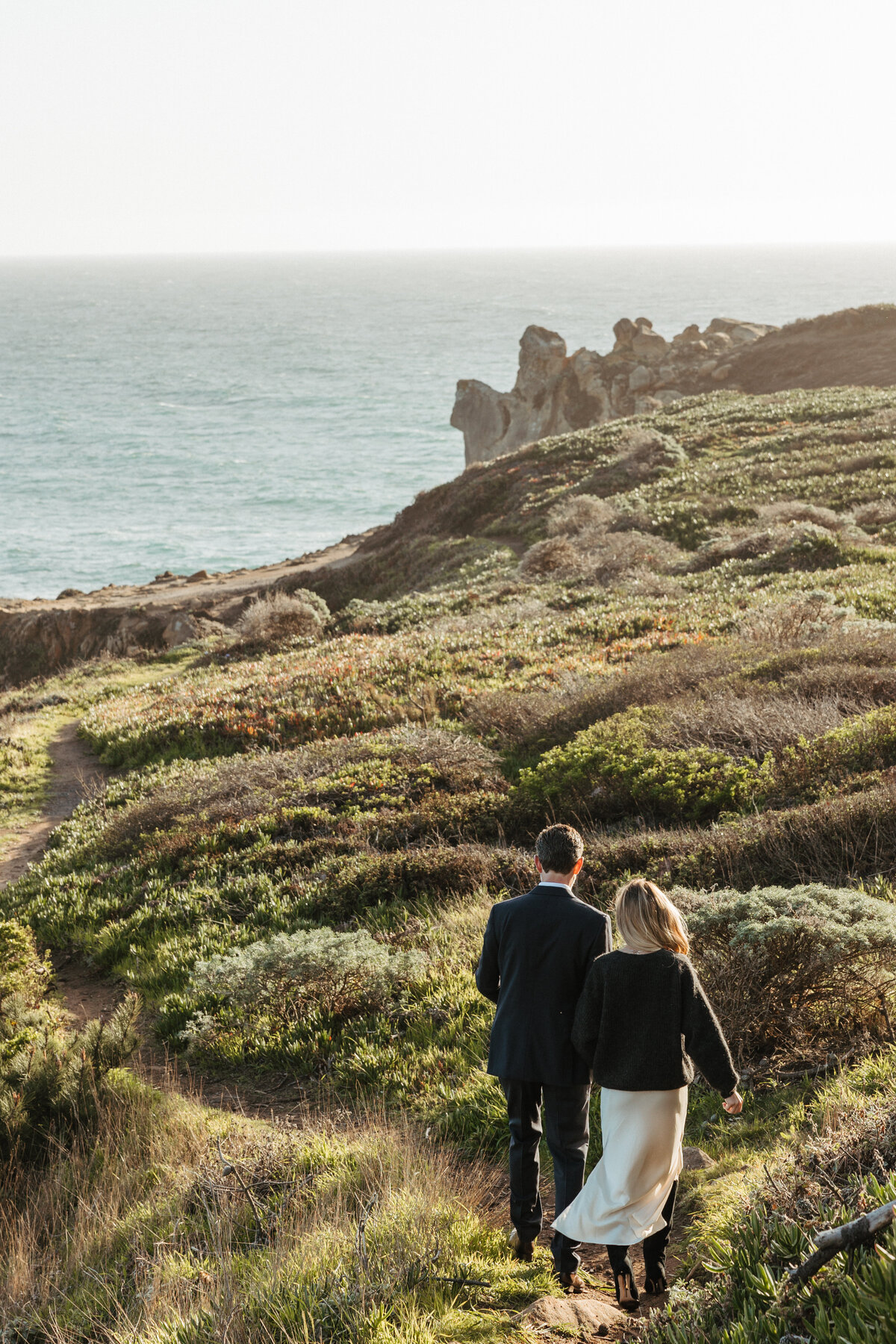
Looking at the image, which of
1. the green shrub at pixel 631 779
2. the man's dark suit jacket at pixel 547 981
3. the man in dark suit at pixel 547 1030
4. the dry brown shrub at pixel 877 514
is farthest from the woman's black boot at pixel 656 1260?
the dry brown shrub at pixel 877 514

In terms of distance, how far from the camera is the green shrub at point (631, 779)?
945 cm

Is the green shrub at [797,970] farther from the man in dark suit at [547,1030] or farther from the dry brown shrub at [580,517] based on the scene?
the dry brown shrub at [580,517]

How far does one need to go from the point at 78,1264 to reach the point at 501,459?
39.8 meters

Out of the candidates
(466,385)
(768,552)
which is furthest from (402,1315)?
(466,385)

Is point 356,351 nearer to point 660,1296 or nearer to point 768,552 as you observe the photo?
point 768,552

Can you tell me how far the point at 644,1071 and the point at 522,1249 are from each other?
4.00ft

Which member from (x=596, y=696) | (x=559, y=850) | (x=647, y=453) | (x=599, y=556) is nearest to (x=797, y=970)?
(x=559, y=850)

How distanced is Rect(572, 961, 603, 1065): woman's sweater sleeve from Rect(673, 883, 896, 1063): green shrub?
1691mm

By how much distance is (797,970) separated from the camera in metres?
5.67

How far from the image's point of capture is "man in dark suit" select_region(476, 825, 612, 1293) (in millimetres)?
4453

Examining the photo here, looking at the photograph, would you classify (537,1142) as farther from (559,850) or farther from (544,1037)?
(559,850)

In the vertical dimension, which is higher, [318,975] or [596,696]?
[596,696]

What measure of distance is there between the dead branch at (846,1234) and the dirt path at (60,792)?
1233cm

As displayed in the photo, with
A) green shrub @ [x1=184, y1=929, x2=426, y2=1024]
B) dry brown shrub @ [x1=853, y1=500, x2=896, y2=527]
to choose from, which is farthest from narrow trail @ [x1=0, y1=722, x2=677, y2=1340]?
dry brown shrub @ [x1=853, y1=500, x2=896, y2=527]
